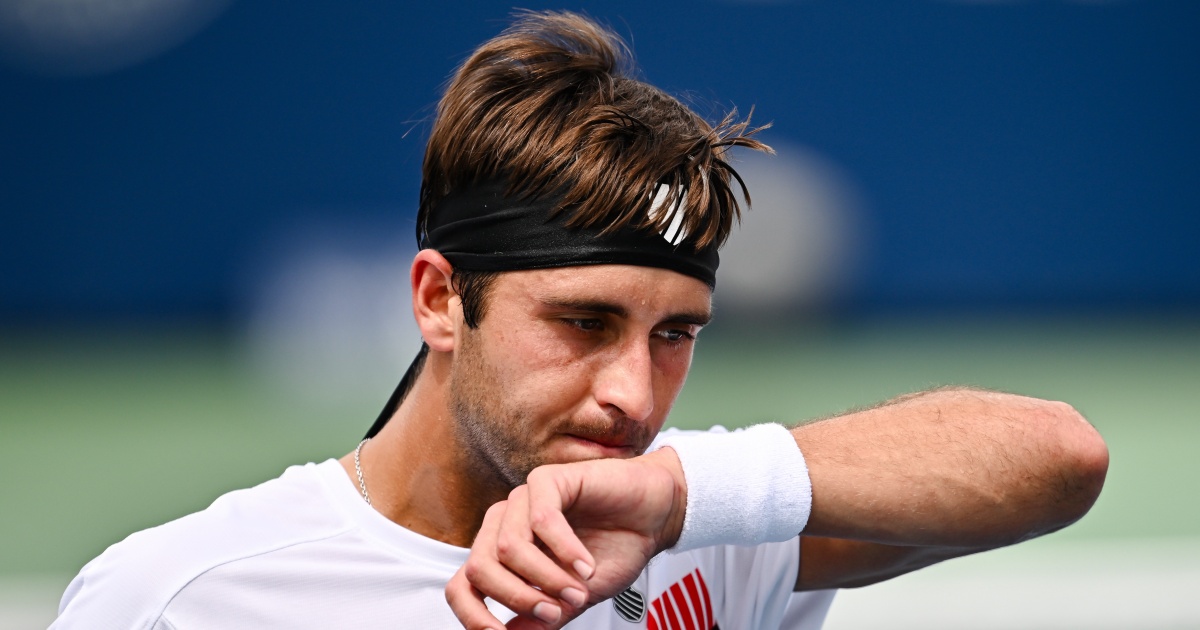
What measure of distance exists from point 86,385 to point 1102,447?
34.4ft

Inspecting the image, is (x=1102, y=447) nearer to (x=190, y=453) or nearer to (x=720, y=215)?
(x=720, y=215)

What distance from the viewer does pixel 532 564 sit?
5.98ft

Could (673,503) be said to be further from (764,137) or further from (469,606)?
(764,137)

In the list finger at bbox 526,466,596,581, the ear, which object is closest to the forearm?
finger at bbox 526,466,596,581

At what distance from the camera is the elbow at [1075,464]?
254 cm

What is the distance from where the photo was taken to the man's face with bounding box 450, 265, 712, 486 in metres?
2.60

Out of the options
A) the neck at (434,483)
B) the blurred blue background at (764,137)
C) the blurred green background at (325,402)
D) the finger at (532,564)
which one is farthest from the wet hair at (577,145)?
the blurred blue background at (764,137)

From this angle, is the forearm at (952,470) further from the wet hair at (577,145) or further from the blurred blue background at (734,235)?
the blurred blue background at (734,235)

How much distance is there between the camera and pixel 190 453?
909 cm

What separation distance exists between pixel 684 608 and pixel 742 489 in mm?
782

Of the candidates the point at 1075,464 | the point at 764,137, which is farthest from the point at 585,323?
the point at 764,137

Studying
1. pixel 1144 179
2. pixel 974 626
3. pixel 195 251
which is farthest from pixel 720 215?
pixel 1144 179

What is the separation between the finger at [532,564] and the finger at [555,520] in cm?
2

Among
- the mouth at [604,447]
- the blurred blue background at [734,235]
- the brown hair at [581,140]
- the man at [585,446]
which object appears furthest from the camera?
the blurred blue background at [734,235]
